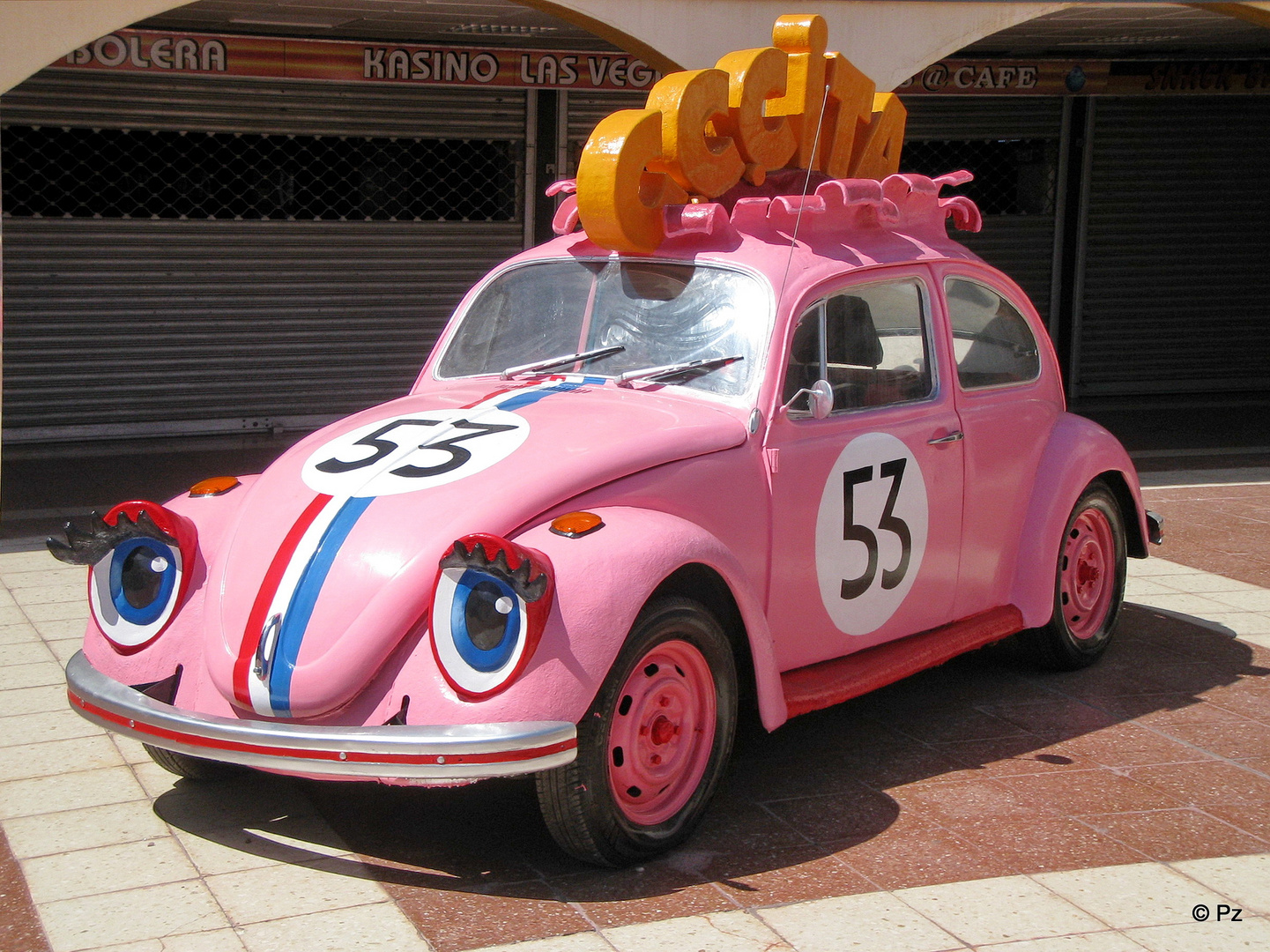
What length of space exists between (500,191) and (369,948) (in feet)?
30.3

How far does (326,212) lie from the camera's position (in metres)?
11.4

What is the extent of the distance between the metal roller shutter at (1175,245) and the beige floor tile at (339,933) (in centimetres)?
1170

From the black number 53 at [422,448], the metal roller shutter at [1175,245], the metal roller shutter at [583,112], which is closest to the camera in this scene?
the black number 53 at [422,448]

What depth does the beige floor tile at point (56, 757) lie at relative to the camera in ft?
→ 14.8

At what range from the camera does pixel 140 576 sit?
4039 millimetres

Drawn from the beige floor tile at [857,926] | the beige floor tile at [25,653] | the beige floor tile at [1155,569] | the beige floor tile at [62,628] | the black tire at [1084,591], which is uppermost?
the black tire at [1084,591]

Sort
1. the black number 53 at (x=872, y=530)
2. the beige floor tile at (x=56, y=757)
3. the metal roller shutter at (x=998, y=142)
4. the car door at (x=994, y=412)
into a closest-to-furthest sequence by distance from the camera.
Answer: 1. the beige floor tile at (x=56, y=757)
2. the black number 53 at (x=872, y=530)
3. the car door at (x=994, y=412)
4. the metal roller shutter at (x=998, y=142)

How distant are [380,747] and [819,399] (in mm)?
1825

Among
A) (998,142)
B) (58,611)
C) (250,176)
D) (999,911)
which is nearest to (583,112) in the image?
(250,176)

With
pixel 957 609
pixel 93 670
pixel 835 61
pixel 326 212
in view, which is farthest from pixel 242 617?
pixel 326 212

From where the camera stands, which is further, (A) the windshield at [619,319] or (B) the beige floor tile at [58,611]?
(B) the beige floor tile at [58,611]

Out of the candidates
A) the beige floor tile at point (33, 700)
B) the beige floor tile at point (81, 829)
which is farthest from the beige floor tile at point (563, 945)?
the beige floor tile at point (33, 700)

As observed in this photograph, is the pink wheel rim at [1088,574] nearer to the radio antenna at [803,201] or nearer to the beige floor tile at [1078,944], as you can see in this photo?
the radio antenna at [803,201]

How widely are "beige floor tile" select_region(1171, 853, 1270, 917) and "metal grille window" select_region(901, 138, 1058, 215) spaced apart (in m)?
10.00
